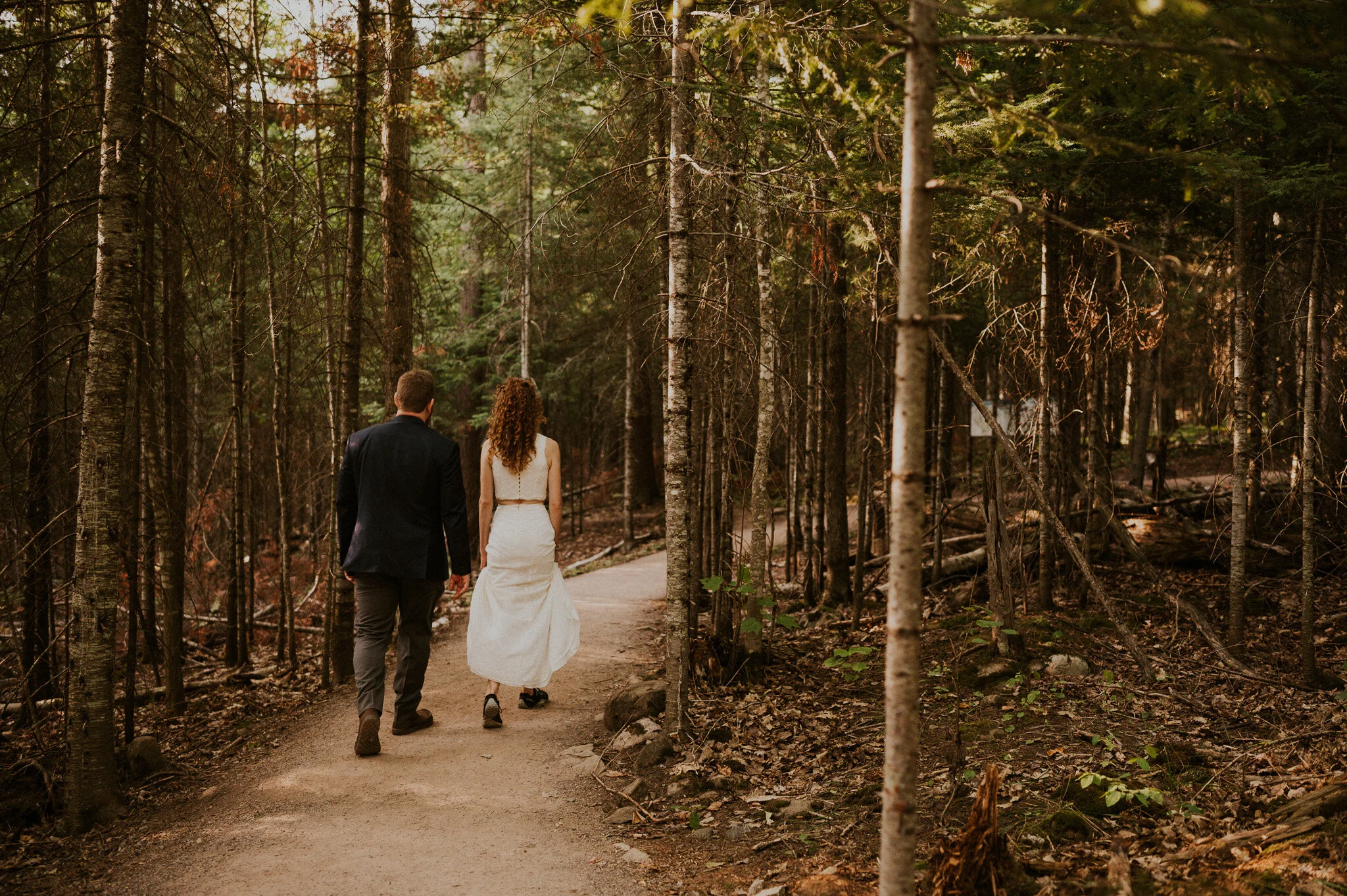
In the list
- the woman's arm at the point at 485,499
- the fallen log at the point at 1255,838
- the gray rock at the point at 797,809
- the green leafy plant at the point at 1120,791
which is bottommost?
the gray rock at the point at 797,809

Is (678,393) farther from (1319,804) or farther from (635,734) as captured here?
(1319,804)

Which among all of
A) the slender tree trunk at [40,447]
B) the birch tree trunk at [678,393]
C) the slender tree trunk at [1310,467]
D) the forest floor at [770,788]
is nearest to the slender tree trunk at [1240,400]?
the slender tree trunk at [1310,467]

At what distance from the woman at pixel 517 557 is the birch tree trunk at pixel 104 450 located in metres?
2.28

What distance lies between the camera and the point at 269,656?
10469mm

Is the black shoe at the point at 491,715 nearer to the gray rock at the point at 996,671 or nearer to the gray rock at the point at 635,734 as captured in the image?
the gray rock at the point at 635,734

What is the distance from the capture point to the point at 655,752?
18.2ft

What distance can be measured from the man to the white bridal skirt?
1.30 ft

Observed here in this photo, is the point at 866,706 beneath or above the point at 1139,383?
beneath

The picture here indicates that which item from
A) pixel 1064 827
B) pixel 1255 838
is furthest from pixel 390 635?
pixel 1255 838

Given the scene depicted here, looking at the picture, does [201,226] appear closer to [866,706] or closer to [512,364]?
[866,706]

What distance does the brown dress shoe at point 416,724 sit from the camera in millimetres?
5910

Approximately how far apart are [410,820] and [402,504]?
6.71 feet

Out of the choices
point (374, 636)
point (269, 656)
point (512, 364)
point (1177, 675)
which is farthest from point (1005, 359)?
point (512, 364)

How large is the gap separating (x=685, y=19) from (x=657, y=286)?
3806 millimetres
